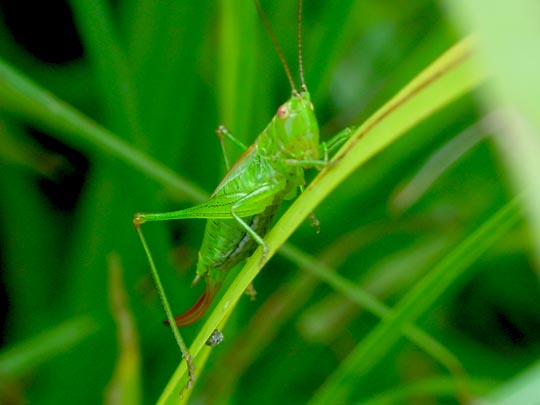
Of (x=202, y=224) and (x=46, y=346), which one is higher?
(x=202, y=224)

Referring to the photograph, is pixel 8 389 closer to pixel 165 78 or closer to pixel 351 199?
pixel 165 78

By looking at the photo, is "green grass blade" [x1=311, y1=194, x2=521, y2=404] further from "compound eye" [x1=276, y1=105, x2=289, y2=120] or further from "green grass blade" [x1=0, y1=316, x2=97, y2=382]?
"green grass blade" [x1=0, y1=316, x2=97, y2=382]

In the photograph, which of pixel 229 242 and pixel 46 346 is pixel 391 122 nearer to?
pixel 229 242

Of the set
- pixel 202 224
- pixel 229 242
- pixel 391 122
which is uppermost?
pixel 202 224

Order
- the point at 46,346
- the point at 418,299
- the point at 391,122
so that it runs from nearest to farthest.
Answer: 1. the point at 391,122
2. the point at 418,299
3. the point at 46,346

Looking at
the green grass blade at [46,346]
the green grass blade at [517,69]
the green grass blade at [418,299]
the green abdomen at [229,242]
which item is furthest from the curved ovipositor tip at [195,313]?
the green grass blade at [517,69]

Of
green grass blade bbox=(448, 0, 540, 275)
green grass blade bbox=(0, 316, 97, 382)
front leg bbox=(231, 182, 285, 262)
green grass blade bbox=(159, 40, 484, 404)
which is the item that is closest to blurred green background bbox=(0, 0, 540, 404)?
green grass blade bbox=(0, 316, 97, 382)

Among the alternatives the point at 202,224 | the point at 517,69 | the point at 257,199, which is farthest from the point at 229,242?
the point at 517,69
